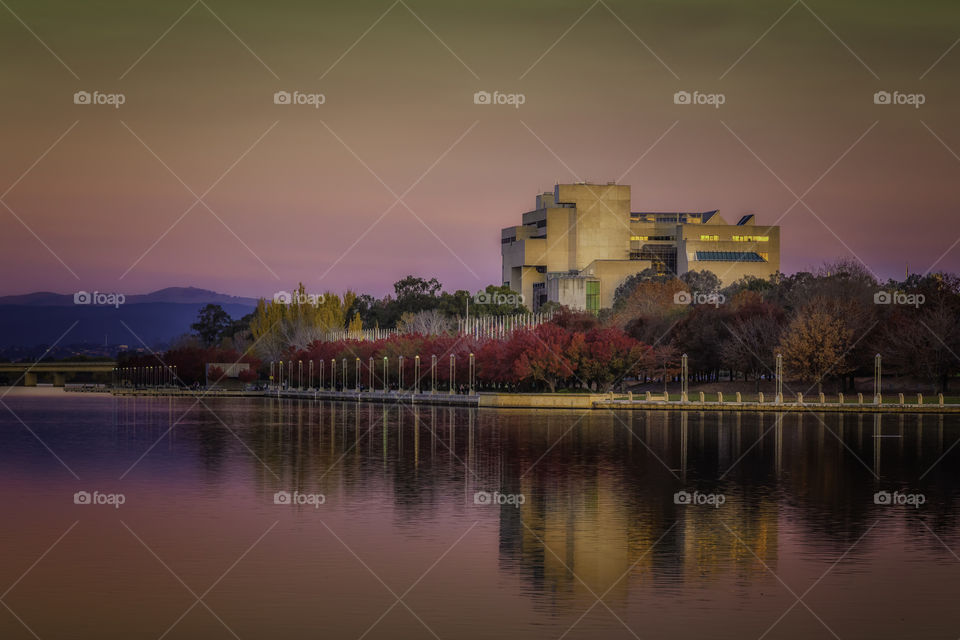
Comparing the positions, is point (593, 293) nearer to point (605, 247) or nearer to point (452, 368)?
point (605, 247)

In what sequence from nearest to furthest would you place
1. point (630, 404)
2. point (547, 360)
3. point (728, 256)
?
point (630, 404)
point (547, 360)
point (728, 256)

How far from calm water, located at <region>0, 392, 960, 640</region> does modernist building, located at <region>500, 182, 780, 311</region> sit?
→ 433ft

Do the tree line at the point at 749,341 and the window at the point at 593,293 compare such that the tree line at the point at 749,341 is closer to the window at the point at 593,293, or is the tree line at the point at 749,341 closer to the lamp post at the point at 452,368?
the lamp post at the point at 452,368

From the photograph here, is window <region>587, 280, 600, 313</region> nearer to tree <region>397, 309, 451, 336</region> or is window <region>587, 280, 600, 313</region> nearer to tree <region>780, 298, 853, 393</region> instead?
tree <region>397, 309, 451, 336</region>

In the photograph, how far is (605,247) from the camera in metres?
186

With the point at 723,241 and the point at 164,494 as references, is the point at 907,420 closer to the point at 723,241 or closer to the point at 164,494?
the point at 164,494

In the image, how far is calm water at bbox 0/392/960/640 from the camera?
15.2 m

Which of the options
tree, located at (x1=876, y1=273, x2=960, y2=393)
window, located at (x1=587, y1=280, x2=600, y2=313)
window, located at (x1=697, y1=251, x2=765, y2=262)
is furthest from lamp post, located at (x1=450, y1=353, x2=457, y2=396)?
window, located at (x1=697, y1=251, x2=765, y2=262)

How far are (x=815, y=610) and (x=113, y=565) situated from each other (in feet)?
33.3

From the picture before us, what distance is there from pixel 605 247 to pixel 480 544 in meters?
167

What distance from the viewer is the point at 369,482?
2975 cm

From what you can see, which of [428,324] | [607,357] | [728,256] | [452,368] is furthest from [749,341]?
[728,256]

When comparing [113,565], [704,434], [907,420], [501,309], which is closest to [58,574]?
[113,565]

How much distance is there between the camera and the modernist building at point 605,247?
172125mm
